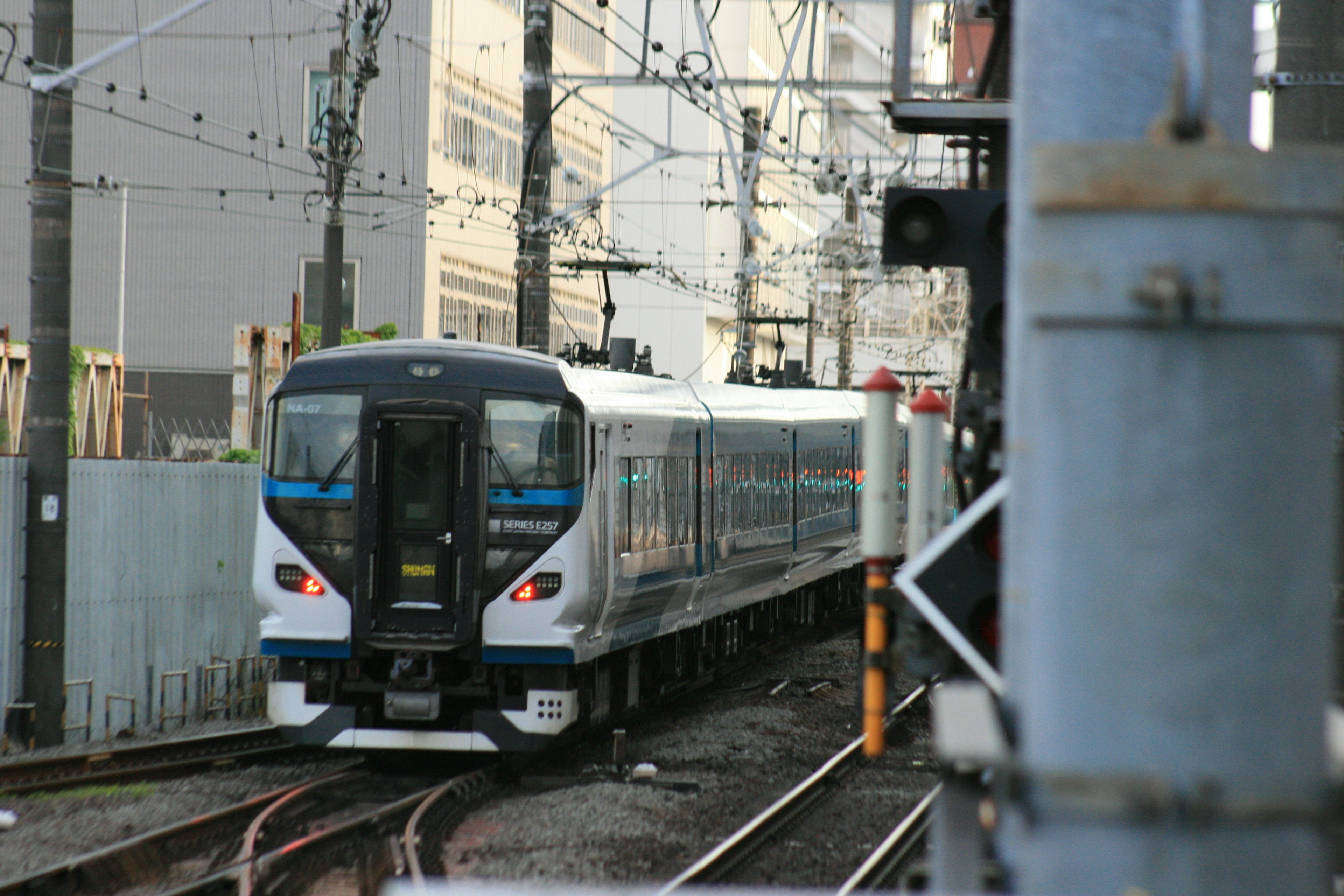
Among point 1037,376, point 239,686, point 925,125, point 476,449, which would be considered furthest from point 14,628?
point 1037,376

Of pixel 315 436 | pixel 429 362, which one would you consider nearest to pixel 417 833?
pixel 315 436

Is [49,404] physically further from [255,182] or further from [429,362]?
[255,182]

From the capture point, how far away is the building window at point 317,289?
126 ft

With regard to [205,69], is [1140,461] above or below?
below

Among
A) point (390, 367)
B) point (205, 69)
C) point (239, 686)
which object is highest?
point (205, 69)

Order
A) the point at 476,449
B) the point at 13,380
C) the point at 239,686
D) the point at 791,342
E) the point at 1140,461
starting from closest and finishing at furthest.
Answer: the point at 1140,461
the point at 476,449
the point at 239,686
the point at 13,380
the point at 791,342

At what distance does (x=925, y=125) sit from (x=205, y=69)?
1349 inches

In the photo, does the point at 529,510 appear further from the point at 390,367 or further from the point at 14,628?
the point at 14,628

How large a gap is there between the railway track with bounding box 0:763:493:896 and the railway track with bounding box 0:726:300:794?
1.04m

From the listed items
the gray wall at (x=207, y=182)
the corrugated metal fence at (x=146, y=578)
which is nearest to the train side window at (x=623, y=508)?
the corrugated metal fence at (x=146, y=578)

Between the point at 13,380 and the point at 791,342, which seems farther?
the point at 791,342

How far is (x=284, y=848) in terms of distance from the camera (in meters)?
8.86

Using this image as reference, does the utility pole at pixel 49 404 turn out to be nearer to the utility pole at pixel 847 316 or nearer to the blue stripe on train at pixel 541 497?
the blue stripe on train at pixel 541 497

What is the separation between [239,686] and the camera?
600 inches
